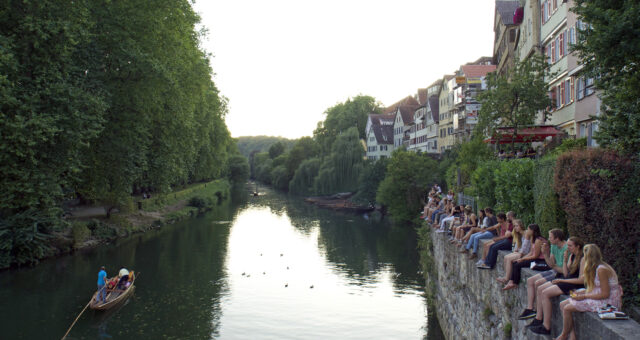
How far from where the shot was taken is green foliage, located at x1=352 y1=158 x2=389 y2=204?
188 feet

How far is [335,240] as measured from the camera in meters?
37.6

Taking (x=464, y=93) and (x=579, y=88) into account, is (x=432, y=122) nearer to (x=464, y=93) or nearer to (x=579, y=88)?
(x=464, y=93)

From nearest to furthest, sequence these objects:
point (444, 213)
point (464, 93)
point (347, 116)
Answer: point (444, 213) < point (464, 93) < point (347, 116)

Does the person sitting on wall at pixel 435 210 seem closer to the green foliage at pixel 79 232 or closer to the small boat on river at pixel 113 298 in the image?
the small boat on river at pixel 113 298

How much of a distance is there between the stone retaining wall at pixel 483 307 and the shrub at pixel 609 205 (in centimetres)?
127

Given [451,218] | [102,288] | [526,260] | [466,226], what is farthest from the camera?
[102,288]

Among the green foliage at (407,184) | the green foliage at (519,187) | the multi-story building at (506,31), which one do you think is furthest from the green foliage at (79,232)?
the multi-story building at (506,31)

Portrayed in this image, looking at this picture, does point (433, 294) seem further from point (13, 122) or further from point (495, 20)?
point (495, 20)

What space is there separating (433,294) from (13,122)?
17428 mm

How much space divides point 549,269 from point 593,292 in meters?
1.67

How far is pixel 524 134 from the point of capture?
21438 mm

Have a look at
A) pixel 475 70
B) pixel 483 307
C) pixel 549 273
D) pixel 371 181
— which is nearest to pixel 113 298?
pixel 483 307

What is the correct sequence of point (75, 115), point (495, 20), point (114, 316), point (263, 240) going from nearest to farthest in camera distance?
point (114, 316) < point (75, 115) < point (263, 240) < point (495, 20)

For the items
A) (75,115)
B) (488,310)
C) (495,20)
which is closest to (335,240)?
(75,115)
